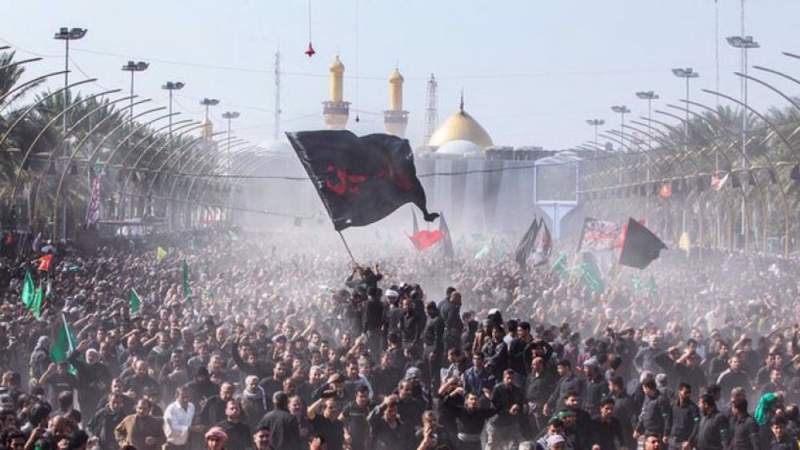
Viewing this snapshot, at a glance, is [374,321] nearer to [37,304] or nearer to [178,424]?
[37,304]

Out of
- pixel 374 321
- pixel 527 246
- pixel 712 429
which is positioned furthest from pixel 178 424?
pixel 527 246

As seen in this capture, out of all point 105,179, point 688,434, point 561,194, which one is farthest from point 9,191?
point 561,194

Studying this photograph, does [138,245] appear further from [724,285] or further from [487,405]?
[487,405]

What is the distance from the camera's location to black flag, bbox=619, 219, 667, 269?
26141mm

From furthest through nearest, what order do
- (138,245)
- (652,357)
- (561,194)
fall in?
1. (561,194)
2. (138,245)
3. (652,357)

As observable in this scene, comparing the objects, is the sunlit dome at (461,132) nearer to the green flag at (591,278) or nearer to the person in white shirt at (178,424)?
the green flag at (591,278)

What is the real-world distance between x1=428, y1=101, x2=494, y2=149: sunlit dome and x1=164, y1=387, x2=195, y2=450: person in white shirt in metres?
138

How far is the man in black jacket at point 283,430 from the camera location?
10961 mm

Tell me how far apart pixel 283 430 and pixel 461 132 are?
141919 mm

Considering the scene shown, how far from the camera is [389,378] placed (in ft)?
45.8

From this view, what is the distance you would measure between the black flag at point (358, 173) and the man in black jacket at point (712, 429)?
8677 mm

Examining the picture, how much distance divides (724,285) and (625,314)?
10.9 m

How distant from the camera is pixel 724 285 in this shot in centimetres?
3403

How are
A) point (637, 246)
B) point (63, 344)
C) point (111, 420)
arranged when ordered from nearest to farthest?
point (111, 420)
point (63, 344)
point (637, 246)
